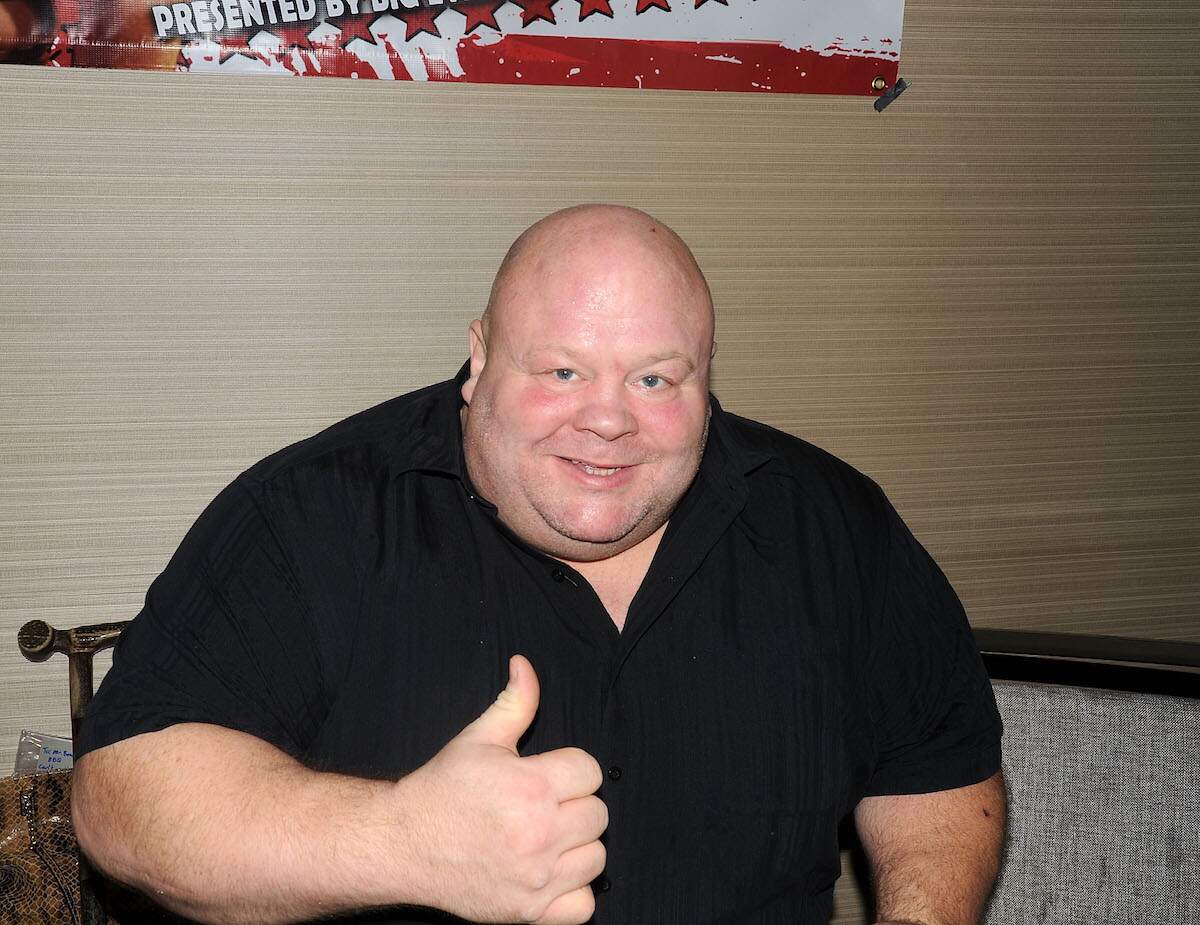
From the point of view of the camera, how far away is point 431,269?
6.16ft

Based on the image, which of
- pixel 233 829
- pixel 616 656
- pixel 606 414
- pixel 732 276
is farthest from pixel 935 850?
pixel 732 276

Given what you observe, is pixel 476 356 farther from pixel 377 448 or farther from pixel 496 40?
pixel 496 40

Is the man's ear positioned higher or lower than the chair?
higher

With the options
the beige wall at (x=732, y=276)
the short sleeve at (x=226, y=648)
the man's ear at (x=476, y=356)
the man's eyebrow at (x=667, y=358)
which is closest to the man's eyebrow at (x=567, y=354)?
the man's eyebrow at (x=667, y=358)

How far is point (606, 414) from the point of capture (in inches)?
50.3

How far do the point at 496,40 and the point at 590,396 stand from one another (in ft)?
2.67

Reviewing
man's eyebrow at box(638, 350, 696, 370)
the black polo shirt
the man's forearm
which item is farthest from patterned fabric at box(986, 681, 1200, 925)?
the man's forearm

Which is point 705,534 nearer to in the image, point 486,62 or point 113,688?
point 113,688

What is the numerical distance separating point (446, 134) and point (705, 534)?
0.86 meters

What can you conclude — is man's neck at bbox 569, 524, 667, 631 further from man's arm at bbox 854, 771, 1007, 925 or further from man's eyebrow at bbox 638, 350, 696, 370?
man's arm at bbox 854, 771, 1007, 925

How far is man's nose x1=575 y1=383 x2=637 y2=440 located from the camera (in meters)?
1.28

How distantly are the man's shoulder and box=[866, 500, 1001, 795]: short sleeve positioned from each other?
601mm

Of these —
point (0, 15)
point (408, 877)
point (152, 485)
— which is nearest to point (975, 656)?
point (408, 877)

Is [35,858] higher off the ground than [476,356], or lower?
lower
